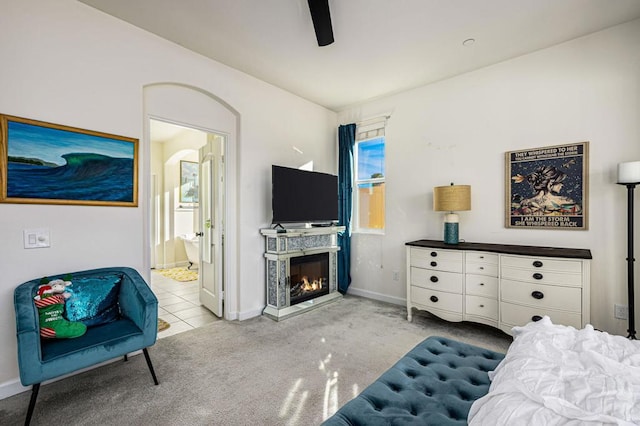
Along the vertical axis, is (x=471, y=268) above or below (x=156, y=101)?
below

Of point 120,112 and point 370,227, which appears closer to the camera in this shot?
point 120,112

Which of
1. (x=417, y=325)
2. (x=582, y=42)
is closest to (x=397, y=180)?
(x=417, y=325)

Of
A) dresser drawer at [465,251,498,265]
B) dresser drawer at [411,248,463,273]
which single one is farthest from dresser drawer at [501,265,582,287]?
dresser drawer at [411,248,463,273]

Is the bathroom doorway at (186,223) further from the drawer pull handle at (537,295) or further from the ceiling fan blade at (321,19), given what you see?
the drawer pull handle at (537,295)

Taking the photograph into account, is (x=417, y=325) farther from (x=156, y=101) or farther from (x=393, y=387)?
(x=156, y=101)

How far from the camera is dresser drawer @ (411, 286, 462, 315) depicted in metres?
3.12

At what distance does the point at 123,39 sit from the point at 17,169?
1346mm

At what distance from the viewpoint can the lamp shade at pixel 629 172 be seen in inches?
94.1

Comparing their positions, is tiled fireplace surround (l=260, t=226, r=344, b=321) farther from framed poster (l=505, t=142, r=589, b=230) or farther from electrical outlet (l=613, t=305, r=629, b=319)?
electrical outlet (l=613, t=305, r=629, b=319)

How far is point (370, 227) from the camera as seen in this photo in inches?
178

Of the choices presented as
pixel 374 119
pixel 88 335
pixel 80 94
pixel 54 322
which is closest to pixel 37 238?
pixel 54 322

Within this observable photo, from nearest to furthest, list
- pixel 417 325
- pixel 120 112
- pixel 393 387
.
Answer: pixel 393 387 < pixel 120 112 < pixel 417 325

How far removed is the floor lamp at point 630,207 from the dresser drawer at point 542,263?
1.41 ft

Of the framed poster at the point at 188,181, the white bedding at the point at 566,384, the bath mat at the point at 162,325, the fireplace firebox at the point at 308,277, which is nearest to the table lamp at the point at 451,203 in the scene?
the fireplace firebox at the point at 308,277
